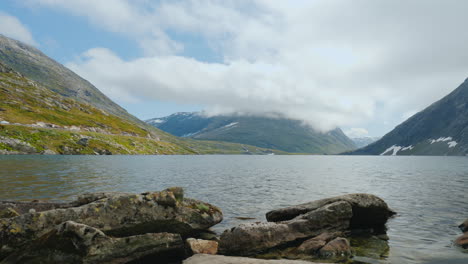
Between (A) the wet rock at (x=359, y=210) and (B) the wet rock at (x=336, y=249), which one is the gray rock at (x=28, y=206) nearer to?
(A) the wet rock at (x=359, y=210)

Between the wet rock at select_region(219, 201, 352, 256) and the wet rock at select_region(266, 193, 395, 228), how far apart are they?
152 cm

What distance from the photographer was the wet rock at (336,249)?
14.5 meters

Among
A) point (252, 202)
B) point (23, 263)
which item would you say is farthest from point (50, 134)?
point (23, 263)

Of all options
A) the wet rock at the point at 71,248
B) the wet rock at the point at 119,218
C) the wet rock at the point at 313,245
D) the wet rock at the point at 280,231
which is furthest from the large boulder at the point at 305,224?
the wet rock at the point at 71,248

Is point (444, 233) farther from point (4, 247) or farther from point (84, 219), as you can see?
point (4, 247)

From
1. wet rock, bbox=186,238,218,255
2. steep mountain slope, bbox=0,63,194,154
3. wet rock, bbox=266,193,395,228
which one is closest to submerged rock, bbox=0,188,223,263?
wet rock, bbox=186,238,218,255

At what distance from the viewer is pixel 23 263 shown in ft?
35.9

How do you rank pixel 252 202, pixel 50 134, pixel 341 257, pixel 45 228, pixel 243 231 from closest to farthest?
pixel 45 228
pixel 341 257
pixel 243 231
pixel 252 202
pixel 50 134

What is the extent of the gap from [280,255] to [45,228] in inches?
470

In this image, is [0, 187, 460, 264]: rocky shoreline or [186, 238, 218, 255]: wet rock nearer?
[0, 187, 460, 264]: rocky shoreline

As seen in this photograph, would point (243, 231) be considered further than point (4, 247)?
Yes

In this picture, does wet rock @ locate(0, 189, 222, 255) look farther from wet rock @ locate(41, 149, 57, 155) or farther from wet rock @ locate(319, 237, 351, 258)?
wet rock @ locate(41, 149, 57, 155)

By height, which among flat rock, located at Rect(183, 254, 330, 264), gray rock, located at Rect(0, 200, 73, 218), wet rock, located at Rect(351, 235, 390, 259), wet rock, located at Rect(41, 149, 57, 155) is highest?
wet rock, located at Rect(41, 149, 57, 155)

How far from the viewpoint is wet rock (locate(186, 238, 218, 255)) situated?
1384cm
